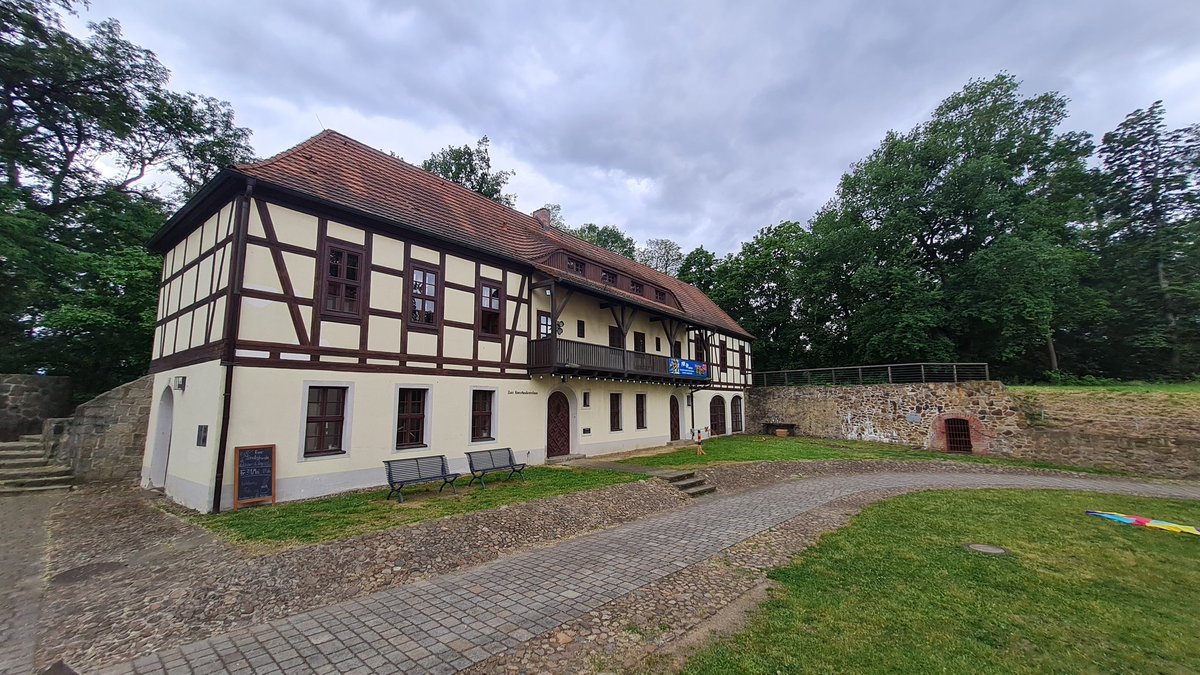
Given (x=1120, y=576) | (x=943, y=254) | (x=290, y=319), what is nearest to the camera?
(x=1120, y=576)

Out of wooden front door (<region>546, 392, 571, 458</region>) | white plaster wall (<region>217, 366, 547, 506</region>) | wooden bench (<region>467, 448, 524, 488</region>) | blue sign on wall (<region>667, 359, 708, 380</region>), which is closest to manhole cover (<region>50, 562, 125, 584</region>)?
white plaster wall (<region>217, 366, 547, 506</region>)

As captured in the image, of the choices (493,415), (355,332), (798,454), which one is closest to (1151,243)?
(798,454)

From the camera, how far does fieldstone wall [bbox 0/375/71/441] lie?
14.8 metres

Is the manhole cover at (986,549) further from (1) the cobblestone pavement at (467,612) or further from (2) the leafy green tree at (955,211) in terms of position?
(2) the leafy green tree at (955,211)

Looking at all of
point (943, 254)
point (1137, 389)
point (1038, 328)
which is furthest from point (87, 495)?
point (943, 254)

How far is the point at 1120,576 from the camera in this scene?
5.68 m

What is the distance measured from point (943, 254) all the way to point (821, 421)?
12308mm

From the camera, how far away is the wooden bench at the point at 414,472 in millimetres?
9242

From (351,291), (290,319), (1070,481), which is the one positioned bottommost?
(1070,481)

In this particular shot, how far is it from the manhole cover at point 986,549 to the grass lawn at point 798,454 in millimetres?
7759

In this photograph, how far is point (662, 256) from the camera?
43281mm

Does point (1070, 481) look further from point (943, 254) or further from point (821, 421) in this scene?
point (943, 254)

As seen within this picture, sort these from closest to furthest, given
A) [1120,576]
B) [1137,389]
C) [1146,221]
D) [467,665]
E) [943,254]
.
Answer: [467,665] → [1120,576] → [1137,389] → [1146,221] → [943,254]

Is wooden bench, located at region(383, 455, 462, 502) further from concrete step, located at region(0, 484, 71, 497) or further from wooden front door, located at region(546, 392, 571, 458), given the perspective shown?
concrete step, located at region(0, 484, 71, 497)
